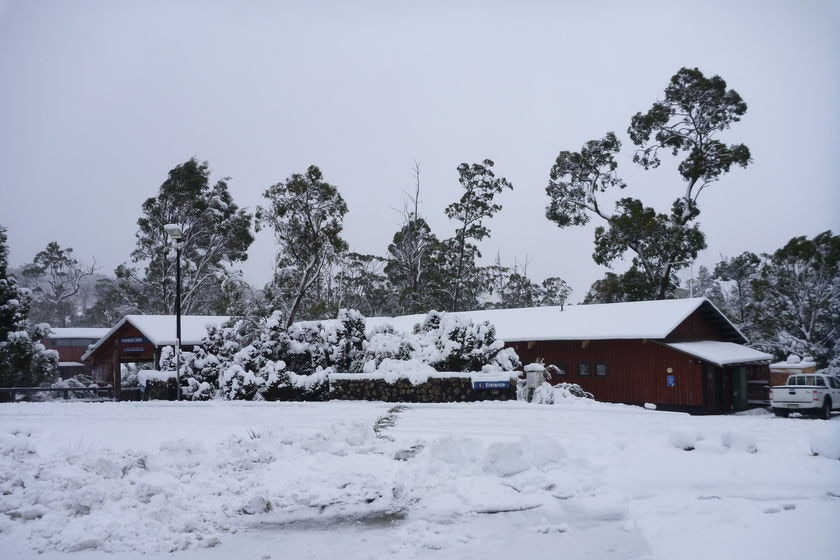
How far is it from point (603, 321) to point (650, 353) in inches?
98.8

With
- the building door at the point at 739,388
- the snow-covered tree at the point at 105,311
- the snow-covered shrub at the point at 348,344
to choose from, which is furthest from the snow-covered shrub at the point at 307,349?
the snow-covered tree at the point at 105,311

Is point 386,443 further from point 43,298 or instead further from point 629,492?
point 43,298

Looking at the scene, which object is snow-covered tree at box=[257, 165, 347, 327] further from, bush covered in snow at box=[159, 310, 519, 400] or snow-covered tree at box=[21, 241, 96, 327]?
snow-covered tree at box=[21, 241, 96, 327]

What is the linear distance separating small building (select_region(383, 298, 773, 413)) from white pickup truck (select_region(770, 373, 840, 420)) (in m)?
2.17

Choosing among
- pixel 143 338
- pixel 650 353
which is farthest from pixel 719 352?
pixel 143 338

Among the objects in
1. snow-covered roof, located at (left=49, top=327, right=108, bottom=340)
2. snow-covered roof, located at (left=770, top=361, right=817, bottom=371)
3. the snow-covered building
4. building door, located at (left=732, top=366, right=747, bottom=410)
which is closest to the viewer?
building door, located at (left=732, top=366, right=747, bottom=410)

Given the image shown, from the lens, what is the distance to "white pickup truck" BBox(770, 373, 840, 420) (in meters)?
22.4

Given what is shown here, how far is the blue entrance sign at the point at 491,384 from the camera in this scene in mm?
20656

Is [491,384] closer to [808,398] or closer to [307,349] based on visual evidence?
[307,349]

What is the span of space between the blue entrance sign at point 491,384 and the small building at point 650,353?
455 cm

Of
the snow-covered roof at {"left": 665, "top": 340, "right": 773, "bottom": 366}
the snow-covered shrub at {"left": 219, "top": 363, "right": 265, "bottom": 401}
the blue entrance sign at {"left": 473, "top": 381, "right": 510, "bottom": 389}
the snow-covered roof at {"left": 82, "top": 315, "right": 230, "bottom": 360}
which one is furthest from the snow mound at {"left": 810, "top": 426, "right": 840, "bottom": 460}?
the snow-covered roof at {"left": 82, "top": 315, "right": 230, "bottom": 360}

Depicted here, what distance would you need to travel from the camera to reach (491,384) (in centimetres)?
2069

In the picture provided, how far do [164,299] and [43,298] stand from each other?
139 feet

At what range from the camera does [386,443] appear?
37.6 ft
